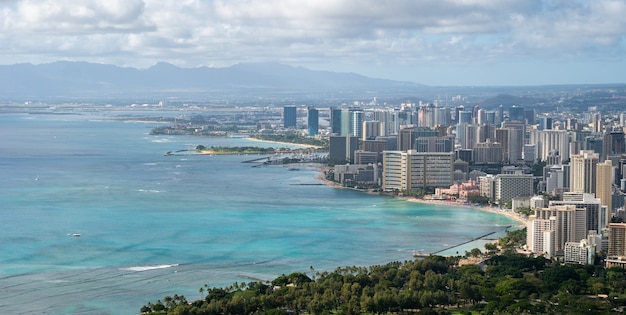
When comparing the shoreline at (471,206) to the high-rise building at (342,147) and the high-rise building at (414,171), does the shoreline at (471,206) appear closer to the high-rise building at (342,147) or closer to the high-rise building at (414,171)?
the high-rise building at (414,171)

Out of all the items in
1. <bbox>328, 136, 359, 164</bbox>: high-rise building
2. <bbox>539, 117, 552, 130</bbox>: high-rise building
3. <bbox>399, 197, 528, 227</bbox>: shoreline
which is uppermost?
<bbox>539, 117, 552, 130</bbox>: high-rise building

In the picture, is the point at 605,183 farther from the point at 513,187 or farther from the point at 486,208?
the point at 513,187

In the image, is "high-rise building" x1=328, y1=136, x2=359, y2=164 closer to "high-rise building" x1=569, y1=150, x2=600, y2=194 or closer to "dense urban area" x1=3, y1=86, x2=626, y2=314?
"dense urban area" x1=3, y1=86, x2=626, y2=314

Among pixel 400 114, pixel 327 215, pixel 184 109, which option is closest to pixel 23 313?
pixel 327 215

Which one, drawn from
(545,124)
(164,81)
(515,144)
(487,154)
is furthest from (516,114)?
(164,81)

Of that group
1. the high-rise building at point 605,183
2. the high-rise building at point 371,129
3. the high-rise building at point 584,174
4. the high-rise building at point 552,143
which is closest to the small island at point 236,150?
the high-rise building at point 371,129

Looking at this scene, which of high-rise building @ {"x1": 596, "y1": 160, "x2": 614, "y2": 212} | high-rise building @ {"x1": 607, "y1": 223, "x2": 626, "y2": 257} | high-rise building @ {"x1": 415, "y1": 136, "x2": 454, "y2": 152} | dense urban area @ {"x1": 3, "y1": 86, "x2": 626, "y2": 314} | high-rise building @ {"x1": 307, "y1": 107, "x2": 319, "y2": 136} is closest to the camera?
dense urban area @ {"x1": 3, "y1": 86, "x2": 626, "y2": 314}

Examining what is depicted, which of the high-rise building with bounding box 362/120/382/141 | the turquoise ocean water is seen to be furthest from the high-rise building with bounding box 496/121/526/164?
the turquoise ocean water
